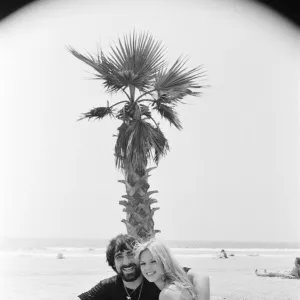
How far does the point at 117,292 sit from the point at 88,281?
8816 millimetres

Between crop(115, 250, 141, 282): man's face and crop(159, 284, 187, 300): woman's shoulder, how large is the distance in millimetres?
338

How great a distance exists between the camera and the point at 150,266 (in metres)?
1.98

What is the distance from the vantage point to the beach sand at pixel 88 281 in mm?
8500

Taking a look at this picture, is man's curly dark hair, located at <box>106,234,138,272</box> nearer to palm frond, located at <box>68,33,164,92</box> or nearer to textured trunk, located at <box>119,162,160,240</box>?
textured trunk, located at <box>119,162,160,240</box>

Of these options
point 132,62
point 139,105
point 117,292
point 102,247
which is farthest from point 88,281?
point 102,247

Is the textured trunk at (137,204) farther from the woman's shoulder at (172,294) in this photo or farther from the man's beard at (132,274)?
the woman's shoulder at (172,294)

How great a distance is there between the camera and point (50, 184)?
2219 cm

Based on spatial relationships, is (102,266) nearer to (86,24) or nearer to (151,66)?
(86,24)

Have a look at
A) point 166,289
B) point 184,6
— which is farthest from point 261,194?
point 166,289

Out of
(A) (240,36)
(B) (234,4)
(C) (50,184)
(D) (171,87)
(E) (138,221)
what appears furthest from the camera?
(C) (50,184)

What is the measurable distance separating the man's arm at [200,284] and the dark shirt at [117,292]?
0.28 m

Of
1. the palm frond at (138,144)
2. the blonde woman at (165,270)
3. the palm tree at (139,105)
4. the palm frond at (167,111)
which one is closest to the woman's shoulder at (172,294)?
the blonde woman at (165,270)

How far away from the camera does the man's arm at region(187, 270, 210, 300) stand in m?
1.99

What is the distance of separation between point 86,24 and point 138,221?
4.82 metres
